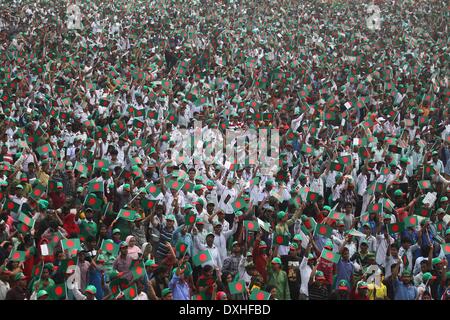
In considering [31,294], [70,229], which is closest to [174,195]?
[70,229]

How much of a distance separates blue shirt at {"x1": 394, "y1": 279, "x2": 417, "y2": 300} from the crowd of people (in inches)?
0.7

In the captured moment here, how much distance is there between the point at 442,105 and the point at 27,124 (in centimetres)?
841

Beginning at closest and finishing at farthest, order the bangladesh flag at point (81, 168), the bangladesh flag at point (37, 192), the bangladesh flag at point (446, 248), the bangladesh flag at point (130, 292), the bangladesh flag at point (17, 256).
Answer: the bangladesh flag at point (130, 292), the bangladesh flag at point (17, 256), the bangladesh flag at point (446, 248), the bangladesh flag at point (37, 192), the bangladesh flag at point (81, 168)

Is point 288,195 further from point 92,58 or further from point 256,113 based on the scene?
point 92,58

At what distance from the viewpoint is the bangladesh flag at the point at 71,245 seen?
29.1 feet

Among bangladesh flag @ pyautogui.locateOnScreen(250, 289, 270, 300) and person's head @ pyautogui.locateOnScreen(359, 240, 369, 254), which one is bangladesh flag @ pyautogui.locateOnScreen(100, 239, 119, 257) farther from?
person's head @ pyautogui.locateOnScreen(359, 240, 369, 254)

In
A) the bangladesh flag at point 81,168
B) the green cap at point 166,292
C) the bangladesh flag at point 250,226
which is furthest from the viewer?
the bangladesh flag at point 81,168

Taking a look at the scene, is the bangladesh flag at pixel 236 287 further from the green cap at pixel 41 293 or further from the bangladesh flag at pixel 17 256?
the bangladesh flag at pixel 17 256

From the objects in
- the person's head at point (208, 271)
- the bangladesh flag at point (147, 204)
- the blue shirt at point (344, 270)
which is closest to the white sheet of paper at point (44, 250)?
the person's head at point (208, 271)

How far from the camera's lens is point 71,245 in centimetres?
889

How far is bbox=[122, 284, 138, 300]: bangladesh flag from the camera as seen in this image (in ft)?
25.8

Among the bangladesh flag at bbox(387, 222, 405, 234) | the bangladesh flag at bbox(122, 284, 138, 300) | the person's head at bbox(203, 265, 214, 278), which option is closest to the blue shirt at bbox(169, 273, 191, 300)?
the person's head at bbox(203, 265, 214, 278)

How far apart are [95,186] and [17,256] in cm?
274

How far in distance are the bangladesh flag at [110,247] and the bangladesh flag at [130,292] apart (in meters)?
1.14
